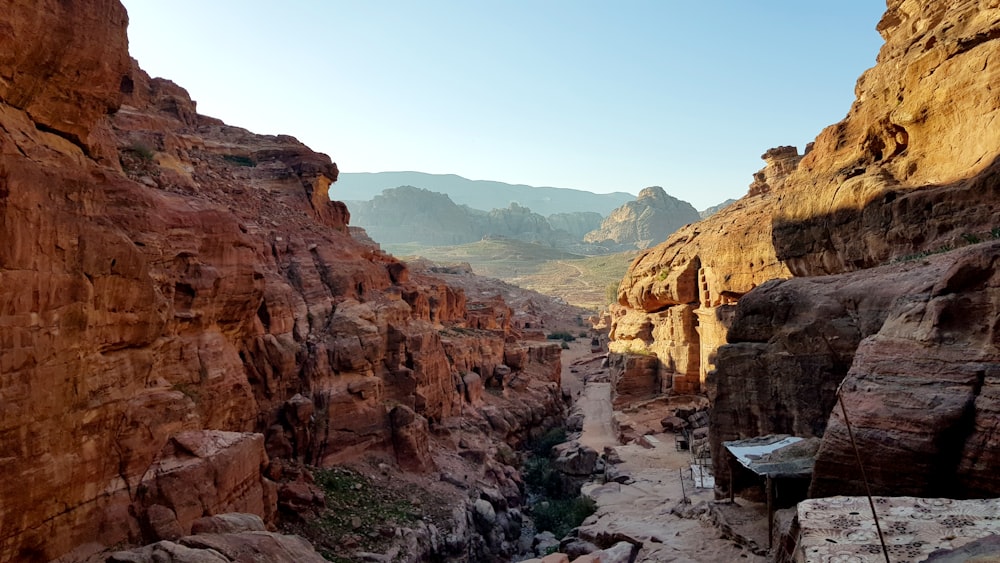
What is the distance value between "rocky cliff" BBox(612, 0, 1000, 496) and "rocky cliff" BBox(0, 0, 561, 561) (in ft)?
40.0

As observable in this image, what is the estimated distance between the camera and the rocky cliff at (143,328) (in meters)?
8.52

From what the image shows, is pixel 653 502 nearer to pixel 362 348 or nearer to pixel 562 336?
pixel 362 348

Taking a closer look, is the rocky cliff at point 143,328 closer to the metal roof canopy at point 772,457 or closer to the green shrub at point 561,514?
the green shrub at point 561,514

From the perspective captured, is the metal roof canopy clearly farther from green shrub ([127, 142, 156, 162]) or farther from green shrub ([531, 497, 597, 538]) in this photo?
green shrub ([127, 142, 156, 162])

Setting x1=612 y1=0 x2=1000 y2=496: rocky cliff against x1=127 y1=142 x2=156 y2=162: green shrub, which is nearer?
x1=612 y1=0 x2=1000 y2=496: rocky cliff

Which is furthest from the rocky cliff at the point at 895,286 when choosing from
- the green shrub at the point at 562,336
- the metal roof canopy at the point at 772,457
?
the green shrub at the point at 562,336

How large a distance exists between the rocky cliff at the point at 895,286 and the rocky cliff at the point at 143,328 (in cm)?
1219

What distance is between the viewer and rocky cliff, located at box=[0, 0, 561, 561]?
8.52m

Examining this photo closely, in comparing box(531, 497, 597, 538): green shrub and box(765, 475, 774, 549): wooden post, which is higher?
box(765, 475, 774, 549): wooden post

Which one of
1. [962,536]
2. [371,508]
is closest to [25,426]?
[371,508]

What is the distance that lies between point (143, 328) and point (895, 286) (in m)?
16.0

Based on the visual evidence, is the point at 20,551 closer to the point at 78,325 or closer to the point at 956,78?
the point at 78,325

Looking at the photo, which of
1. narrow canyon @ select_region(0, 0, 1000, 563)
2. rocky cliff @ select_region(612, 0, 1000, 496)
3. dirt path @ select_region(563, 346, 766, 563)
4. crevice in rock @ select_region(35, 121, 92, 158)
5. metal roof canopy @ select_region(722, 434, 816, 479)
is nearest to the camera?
rocky cliff @ select_region(612, 0, 1000, 496)

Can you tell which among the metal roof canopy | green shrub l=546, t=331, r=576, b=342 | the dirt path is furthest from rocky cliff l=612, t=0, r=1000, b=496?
green shrub l=546, t=331, r=576, b=342
